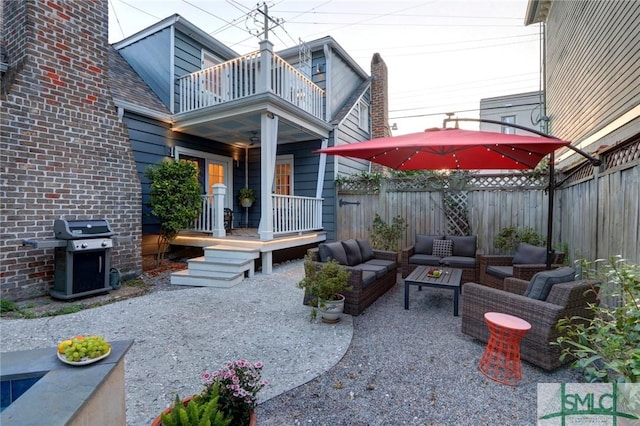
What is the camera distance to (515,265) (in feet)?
15.8

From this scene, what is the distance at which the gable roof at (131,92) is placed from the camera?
635cm

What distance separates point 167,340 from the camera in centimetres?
325

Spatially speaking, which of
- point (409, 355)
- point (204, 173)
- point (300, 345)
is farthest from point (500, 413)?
point (204, 173)

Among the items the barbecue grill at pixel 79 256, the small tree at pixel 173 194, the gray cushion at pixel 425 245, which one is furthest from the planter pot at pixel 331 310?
the small tree at pixel 173 194

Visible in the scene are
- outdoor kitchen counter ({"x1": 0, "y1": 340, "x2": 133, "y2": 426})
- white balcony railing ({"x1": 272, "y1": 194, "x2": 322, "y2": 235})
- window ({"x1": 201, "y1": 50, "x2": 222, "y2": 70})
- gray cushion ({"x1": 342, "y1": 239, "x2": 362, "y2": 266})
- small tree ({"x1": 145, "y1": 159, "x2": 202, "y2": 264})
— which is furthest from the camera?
window ({"x1": 201, "y1": 50, "x2": 222, "y2": 70})

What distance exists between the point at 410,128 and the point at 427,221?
33.5 feet

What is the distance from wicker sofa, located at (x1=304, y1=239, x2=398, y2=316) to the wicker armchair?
1464mm

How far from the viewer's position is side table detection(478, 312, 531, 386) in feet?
8.32

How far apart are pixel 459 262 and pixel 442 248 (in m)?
0.67

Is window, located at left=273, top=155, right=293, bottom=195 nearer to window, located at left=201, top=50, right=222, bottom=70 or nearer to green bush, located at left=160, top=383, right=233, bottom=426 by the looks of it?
window, located at left=201, top=50, right=222, bottom=70

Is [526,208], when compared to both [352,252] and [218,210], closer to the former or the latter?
[352,252]

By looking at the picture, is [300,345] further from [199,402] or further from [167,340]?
[199,402]

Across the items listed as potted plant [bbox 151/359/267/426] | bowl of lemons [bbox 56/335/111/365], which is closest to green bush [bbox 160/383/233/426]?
potted plant [bbox 151/359/267/426]

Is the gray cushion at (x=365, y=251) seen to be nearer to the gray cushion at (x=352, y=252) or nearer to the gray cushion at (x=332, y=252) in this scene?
the gray cushion at (x=352, y=252)
